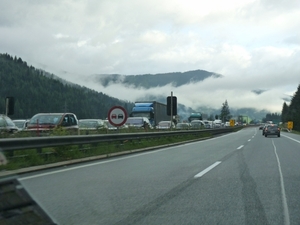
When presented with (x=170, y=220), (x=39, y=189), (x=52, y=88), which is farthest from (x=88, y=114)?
(x=170, y=220)

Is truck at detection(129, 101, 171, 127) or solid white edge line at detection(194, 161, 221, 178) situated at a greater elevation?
truck at detection(129, 101, 171, 127)

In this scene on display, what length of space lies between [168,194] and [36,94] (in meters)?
34.4

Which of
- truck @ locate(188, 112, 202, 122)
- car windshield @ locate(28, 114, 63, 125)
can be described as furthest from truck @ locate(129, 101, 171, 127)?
truck @ locate(188, 112, 202, 122)

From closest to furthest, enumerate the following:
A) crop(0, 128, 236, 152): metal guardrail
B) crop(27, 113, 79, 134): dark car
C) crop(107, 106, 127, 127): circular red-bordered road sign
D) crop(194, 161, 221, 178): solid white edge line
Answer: crop(0, 128, 236, 152): metal guardrail, crop(194, 161, 221, 178): solid white edge line, crop(107, 106, 127, 127): circular red-bordered road sign, crop(27, 113, 79, 134): dark car

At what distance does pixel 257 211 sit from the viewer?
6.49 m

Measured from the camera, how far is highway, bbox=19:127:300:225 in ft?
20.1

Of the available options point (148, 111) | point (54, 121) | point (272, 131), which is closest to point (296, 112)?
point (272, 131)

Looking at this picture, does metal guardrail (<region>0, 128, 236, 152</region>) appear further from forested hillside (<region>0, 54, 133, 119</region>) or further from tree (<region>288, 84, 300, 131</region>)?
tree (<region>288, 84, 300, 131</region>)

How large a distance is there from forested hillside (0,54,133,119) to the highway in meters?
24.8

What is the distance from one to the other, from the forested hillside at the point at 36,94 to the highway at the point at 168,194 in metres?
24.8

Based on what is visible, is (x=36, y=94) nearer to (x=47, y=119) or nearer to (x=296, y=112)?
(x=47, y=119)

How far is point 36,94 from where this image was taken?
4059cm

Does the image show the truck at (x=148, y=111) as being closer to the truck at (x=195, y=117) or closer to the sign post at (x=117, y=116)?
the sign post at (x=117, y=116)

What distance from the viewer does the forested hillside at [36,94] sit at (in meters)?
37.2
